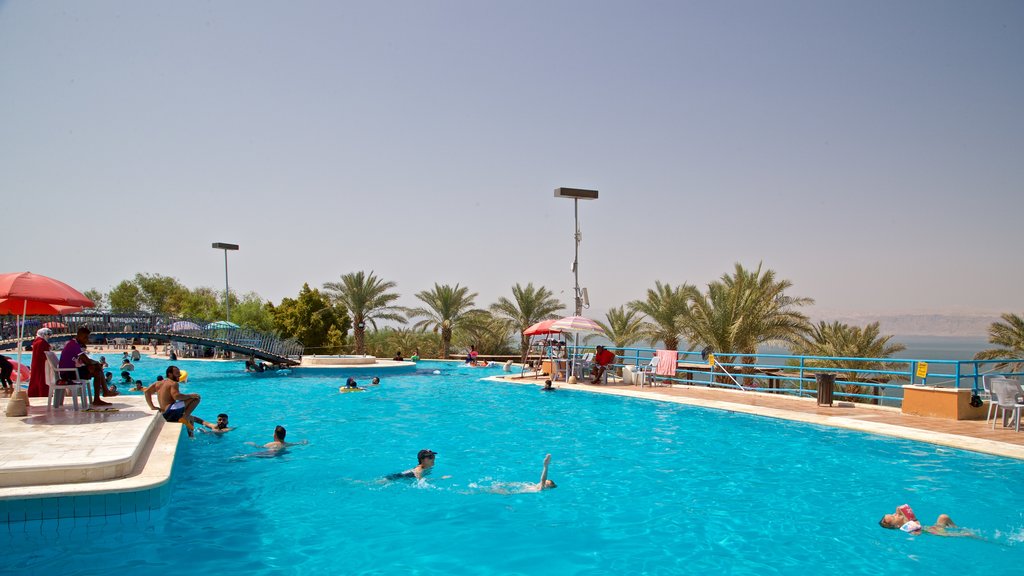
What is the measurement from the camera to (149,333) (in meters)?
27.8

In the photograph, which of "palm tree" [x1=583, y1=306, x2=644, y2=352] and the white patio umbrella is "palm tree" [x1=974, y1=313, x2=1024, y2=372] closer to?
"palm tree" [x1=583, y1=306, x2=644, y2=352]

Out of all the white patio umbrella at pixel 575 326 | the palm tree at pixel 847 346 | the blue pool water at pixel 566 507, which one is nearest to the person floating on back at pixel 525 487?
the blue pool water at pixel 566 507

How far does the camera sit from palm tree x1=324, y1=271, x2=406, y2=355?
123 ft

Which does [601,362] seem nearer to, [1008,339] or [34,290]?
[34,290]

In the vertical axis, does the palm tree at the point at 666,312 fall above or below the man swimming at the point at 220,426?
above

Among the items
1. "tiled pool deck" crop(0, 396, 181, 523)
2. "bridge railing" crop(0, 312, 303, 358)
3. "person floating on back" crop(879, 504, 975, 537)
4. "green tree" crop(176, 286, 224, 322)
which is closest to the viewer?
"tiled pool deck" crop(0, 396, 181, 523)

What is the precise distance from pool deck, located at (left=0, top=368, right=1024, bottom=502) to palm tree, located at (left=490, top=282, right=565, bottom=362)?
65.4ft

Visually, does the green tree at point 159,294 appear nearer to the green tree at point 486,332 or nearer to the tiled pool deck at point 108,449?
the green tree at point 486,332

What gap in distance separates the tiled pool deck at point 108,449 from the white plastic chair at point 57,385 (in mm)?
194

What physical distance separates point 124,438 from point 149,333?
22.2m

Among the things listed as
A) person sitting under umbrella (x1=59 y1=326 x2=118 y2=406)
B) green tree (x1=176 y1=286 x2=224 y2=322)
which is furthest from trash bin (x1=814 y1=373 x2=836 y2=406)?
green tree (x1=176 y1=286 x2=224 y2=322)

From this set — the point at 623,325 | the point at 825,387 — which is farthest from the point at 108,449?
the point at 623,325

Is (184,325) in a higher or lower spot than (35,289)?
lower

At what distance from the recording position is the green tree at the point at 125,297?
6206 centimetres
